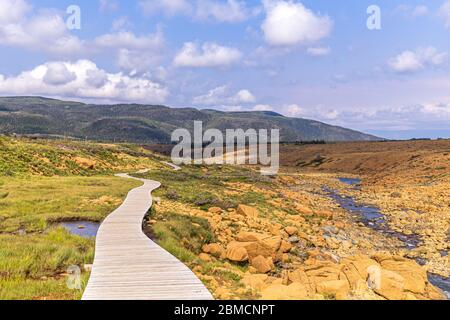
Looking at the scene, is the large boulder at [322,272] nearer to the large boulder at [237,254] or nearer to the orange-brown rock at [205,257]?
the large boulder at [237,254]

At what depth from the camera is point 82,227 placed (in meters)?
17.5

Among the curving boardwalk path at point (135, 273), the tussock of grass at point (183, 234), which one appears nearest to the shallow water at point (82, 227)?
the curving boardwalk path at point (135, 273)

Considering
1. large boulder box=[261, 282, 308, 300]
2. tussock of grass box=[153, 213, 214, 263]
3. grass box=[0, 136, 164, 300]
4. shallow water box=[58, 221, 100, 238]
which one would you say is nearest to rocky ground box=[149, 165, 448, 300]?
large boulder box=[261, 282, 308, 300]

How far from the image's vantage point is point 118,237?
14.3 m

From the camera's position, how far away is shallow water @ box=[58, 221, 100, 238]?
16.4 metres

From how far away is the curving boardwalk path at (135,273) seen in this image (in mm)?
8984

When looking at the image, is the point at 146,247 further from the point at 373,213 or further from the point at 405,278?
the point at 373,213

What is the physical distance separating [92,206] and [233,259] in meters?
10.9

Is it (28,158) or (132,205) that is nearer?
(132,205)

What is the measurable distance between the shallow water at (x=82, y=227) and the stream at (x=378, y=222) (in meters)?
15.2

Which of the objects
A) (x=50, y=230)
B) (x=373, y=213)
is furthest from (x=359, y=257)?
(x=373, y=213)

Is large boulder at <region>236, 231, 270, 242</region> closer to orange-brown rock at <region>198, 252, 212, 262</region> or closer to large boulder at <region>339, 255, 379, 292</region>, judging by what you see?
orange-brown rock at <region>198, 252, 212, 262</region>

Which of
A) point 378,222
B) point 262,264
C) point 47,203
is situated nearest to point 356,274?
point 262,264

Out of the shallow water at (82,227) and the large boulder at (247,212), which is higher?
the shallow water at (82,227)
